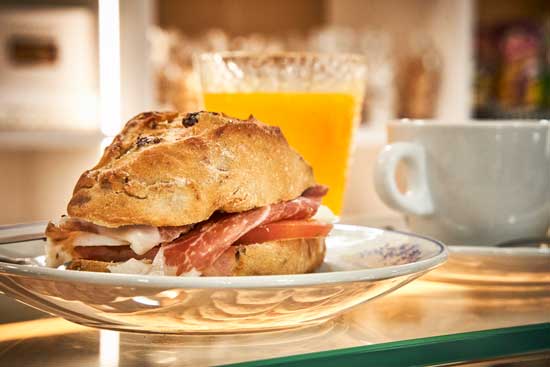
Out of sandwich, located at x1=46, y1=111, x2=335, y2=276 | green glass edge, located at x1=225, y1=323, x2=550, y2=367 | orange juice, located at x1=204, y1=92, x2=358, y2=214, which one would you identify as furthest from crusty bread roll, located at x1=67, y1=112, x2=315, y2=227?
orange juice, located at x1=204, y1=92, x2=358, y2=214

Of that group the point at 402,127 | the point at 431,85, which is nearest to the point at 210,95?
the point at 402,127

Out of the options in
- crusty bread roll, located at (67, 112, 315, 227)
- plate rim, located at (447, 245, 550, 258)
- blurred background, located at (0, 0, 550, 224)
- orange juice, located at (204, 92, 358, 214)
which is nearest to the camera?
crusty bread roll, located at (67, 112, 315, 227)

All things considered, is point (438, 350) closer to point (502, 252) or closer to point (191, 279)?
point (191, 279)

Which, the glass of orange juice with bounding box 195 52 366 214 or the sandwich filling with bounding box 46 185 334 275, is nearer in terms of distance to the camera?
the sandwich filling with bounding box 46 185 334 275

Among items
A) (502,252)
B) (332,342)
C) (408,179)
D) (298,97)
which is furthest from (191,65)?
→ (332,342)

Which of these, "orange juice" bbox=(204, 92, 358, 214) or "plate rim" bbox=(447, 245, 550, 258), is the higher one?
"orange juice" bbox=(204, 92, 358, 214)

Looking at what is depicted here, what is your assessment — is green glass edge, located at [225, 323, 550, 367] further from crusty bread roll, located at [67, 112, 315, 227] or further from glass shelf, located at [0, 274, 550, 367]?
crusty bread roll, located at [67, 112, 315, 227]

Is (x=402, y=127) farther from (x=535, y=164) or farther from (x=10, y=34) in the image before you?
(x=10, y=34)
